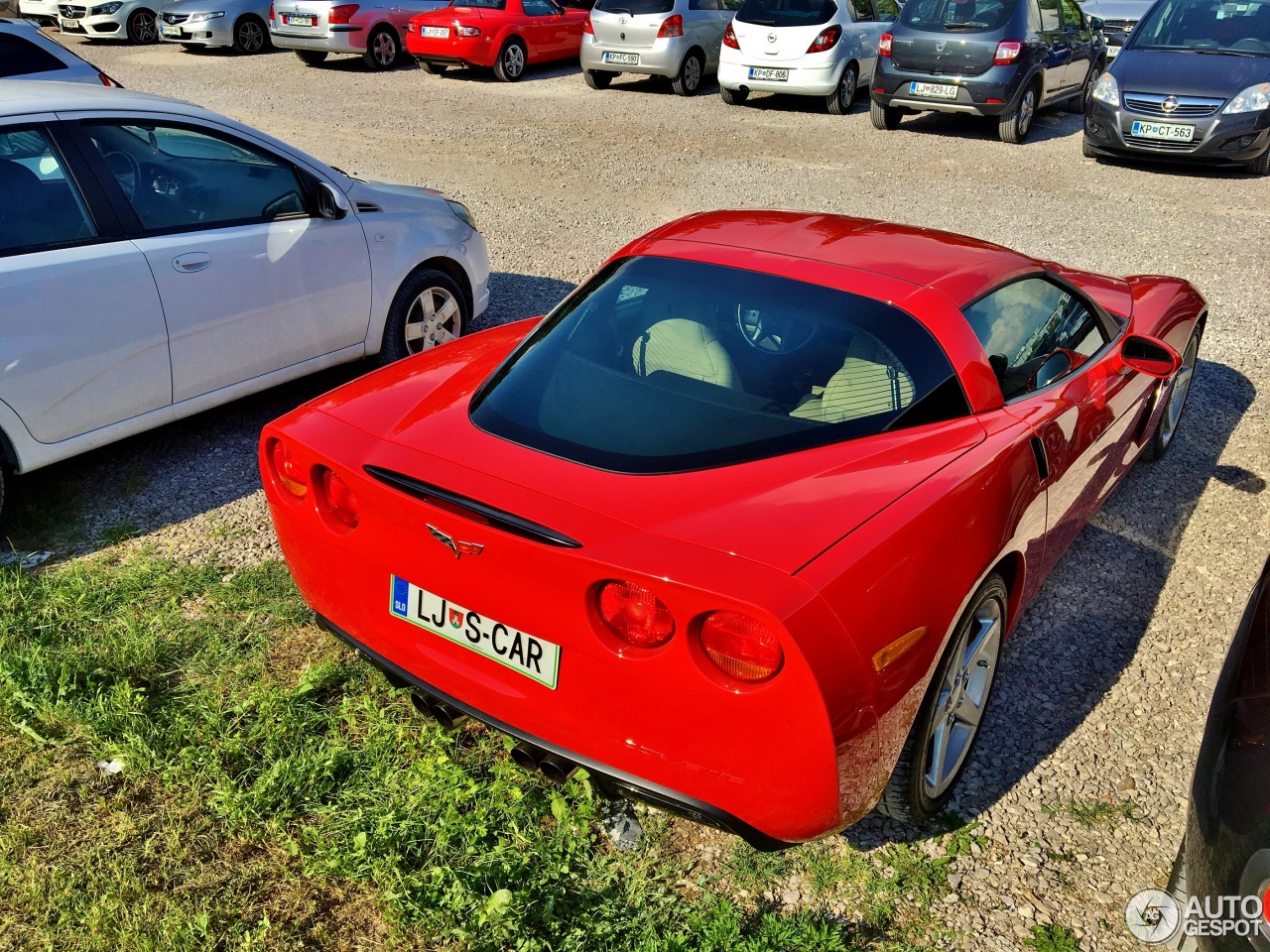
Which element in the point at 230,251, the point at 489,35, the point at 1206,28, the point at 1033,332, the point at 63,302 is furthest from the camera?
the point at 489,35

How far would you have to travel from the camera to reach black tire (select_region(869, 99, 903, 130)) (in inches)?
498

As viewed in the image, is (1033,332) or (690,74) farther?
(690,74)

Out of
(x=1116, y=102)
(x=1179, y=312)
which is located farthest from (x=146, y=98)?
(x=1116, y=102)

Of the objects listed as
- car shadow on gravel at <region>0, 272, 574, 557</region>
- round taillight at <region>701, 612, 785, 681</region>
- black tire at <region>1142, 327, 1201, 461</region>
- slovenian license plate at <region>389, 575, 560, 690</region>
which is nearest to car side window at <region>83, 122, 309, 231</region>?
car shadow on gravel at <region>0, 272, 574, 557</region>

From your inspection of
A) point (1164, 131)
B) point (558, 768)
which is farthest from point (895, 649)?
point (1164, 131)

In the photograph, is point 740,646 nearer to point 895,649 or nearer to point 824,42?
point 895,649

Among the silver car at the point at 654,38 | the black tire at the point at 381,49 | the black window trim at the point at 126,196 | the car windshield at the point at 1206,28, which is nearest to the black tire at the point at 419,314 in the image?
the black window trim at the point at 126,196

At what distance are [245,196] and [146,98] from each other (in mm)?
587

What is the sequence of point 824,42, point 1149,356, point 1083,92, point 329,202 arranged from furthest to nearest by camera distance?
1. point 1083,92
2. point 824,42
3. point 329,202
4. point 1149,356

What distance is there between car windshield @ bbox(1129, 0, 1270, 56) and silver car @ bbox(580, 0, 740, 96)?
5.62 meters

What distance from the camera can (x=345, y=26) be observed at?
52.4 ft

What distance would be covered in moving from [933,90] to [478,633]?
36.5 feet

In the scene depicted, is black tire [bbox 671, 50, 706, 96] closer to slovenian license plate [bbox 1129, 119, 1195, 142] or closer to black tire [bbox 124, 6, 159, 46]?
slovenian license plate [bbox 1129, 119, 1195, 142]

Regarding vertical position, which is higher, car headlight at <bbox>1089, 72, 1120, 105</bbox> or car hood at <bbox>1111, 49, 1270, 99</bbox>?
car hood at <bbox>1111, 49, 1270, 99</bbox>
